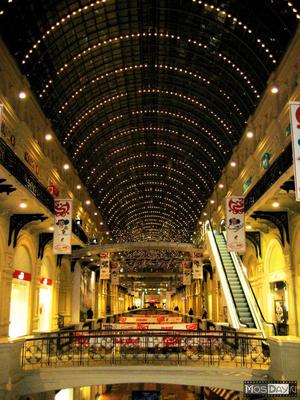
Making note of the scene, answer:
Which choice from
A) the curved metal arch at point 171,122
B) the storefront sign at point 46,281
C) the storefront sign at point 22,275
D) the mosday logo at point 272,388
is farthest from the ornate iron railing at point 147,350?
the curved metal arch at point 171,122

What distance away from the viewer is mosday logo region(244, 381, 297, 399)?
615 inches

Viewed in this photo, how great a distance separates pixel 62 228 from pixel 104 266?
670 inches

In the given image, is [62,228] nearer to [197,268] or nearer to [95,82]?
[95,82]

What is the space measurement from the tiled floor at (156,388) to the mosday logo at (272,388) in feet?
72.3

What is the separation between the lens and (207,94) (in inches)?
1531

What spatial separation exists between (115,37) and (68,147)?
37.7 ft

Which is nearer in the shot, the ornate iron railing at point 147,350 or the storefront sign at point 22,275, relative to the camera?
the ornate iron railing at point 147,350

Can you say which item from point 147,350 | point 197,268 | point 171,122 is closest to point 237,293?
point 147,350

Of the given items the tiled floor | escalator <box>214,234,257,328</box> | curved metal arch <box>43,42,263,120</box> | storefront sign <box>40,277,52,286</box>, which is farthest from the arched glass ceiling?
the tiled floor

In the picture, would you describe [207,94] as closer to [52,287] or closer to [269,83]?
[269,83]

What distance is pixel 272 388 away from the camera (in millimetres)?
15938

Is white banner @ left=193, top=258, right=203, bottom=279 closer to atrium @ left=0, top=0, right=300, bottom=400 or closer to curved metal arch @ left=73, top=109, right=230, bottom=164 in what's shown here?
atrium @ left=0, top=0, right=300, bottom=400

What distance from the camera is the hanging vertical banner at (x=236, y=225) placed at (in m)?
24.4

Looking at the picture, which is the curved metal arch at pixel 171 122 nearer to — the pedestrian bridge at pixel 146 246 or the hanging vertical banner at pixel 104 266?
the pedestrian bridge at pixel 146 246
